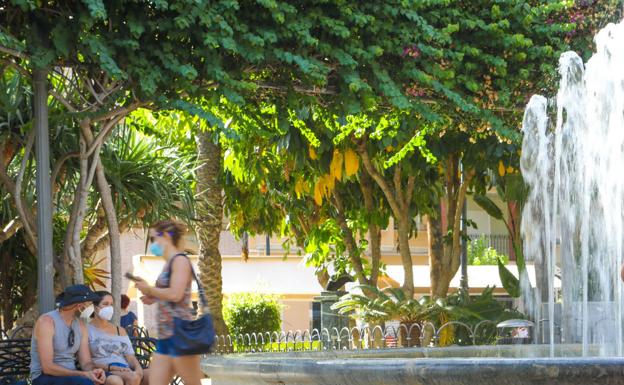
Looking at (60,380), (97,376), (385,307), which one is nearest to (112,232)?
(97,376)

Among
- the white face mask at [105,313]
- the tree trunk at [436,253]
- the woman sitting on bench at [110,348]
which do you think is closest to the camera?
the woman sitting on bench at [110,348]

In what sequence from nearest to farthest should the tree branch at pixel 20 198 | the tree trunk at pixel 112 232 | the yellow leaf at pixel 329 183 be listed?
1. the tree branch at pixel 20 198
2. the tree trunk at pixel 112 232
3. the yellow leaf at pixel 329 183

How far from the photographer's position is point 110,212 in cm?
1221

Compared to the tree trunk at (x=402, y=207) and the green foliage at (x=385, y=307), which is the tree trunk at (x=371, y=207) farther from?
the green foliage at (x=385, y=307)

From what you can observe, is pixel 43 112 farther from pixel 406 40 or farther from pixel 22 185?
pixel 406 40

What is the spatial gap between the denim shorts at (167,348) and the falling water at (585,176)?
4.19 m

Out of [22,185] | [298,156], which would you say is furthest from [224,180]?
[22,185]

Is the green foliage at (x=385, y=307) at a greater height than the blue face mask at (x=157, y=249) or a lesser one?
lesser

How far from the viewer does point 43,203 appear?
1119 centimetres

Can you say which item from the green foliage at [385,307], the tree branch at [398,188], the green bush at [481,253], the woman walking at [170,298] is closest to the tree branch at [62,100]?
the woman walking at [170,298]

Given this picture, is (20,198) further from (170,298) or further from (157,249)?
(170,298)

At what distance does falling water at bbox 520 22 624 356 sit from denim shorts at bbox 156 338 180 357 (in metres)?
4.19

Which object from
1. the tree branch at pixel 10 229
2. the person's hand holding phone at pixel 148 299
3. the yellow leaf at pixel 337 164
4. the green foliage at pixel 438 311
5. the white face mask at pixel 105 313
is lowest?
the green foliage at pixel 438 311

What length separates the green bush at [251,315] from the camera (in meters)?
30.8
